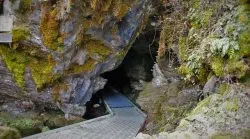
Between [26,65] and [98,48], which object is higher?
[98,48]

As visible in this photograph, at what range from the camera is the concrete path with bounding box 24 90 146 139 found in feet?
32.0

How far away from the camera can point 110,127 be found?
10.6 metres

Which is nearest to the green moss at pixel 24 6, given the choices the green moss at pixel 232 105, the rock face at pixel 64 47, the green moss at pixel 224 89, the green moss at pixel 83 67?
the rock face at pixel 64 47

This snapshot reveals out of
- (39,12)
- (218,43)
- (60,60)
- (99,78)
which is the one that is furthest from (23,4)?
(218,43)

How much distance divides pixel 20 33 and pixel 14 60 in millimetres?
1038

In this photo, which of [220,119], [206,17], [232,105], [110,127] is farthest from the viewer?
[110,127]

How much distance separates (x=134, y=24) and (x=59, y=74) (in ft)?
9.31

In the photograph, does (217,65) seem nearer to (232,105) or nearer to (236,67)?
(236,67)

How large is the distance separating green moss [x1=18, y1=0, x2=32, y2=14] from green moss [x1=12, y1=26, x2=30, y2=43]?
0.48 m

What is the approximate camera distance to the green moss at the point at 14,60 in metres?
10.9

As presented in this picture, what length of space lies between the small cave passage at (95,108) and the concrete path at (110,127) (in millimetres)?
293

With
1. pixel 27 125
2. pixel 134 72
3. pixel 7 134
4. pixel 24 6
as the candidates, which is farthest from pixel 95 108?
pixel 7 134

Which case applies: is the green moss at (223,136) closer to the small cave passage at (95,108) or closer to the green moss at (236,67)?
the green moss at (236,67)

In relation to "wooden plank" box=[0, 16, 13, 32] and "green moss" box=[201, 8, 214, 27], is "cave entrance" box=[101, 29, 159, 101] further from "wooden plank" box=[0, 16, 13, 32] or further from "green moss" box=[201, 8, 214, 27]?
"green moss" box=[201, 8, 214, 27]
